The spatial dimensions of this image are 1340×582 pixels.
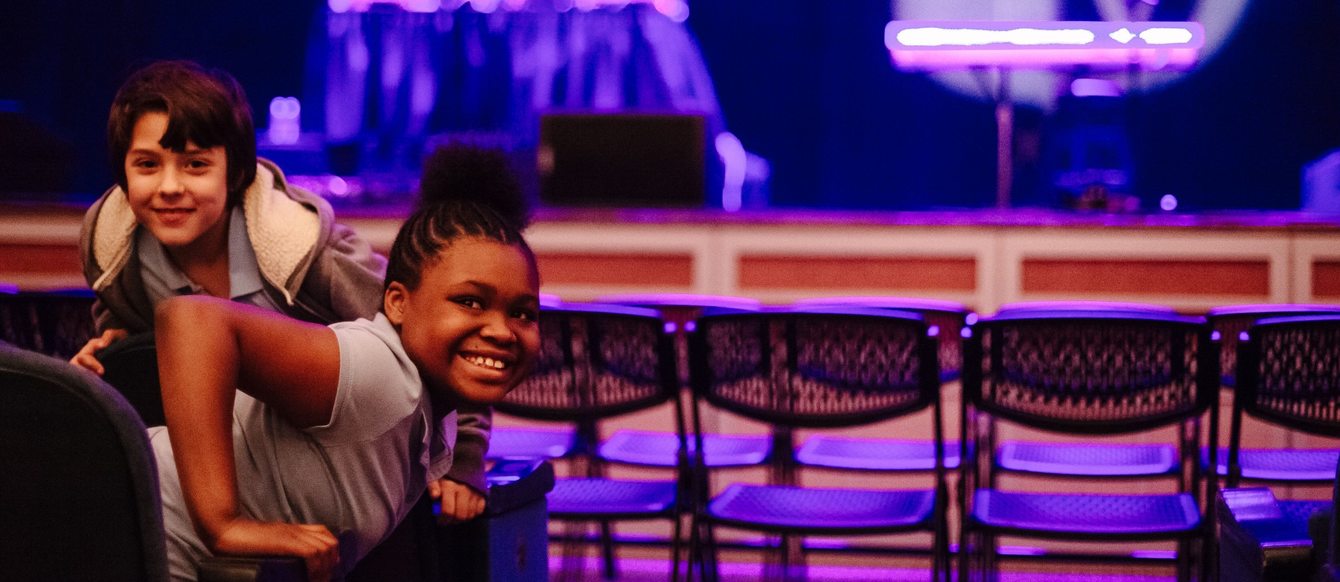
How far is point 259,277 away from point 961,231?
3159 millimetres

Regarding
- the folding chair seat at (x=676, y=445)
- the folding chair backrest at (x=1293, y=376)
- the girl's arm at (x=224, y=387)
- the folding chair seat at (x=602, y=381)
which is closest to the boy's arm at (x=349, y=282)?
the girl's arm at (x=224, y=387)

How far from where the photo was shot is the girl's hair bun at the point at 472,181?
145 centimetres

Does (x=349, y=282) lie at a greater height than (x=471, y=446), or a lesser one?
greater

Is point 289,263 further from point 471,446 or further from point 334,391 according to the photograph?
point 334,391

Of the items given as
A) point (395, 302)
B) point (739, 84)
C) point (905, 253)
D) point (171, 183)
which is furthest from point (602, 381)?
point (739, 84)

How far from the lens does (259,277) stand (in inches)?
65.8

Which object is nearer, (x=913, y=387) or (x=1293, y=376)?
(x=1293, y=376)

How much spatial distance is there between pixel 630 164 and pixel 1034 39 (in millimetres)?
2149

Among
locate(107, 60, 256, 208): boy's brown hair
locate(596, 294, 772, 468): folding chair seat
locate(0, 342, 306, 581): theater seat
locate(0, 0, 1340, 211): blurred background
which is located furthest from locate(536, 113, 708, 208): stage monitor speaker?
locate(0, 342, 306, 581): theater seat

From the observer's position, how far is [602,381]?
293cm

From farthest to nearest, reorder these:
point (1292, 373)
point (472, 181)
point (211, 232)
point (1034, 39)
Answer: point (1034, 39) < point (1292, 373) < point (211, 232) < point (472, 181)

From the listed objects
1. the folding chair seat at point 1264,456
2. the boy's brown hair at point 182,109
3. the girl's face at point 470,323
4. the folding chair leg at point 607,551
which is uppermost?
the boy's brown hair at point 182,109

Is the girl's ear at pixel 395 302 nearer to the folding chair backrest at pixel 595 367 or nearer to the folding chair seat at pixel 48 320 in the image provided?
the folding chair backrest at pixel 595 367

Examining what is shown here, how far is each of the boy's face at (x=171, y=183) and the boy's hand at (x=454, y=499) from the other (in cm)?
46
